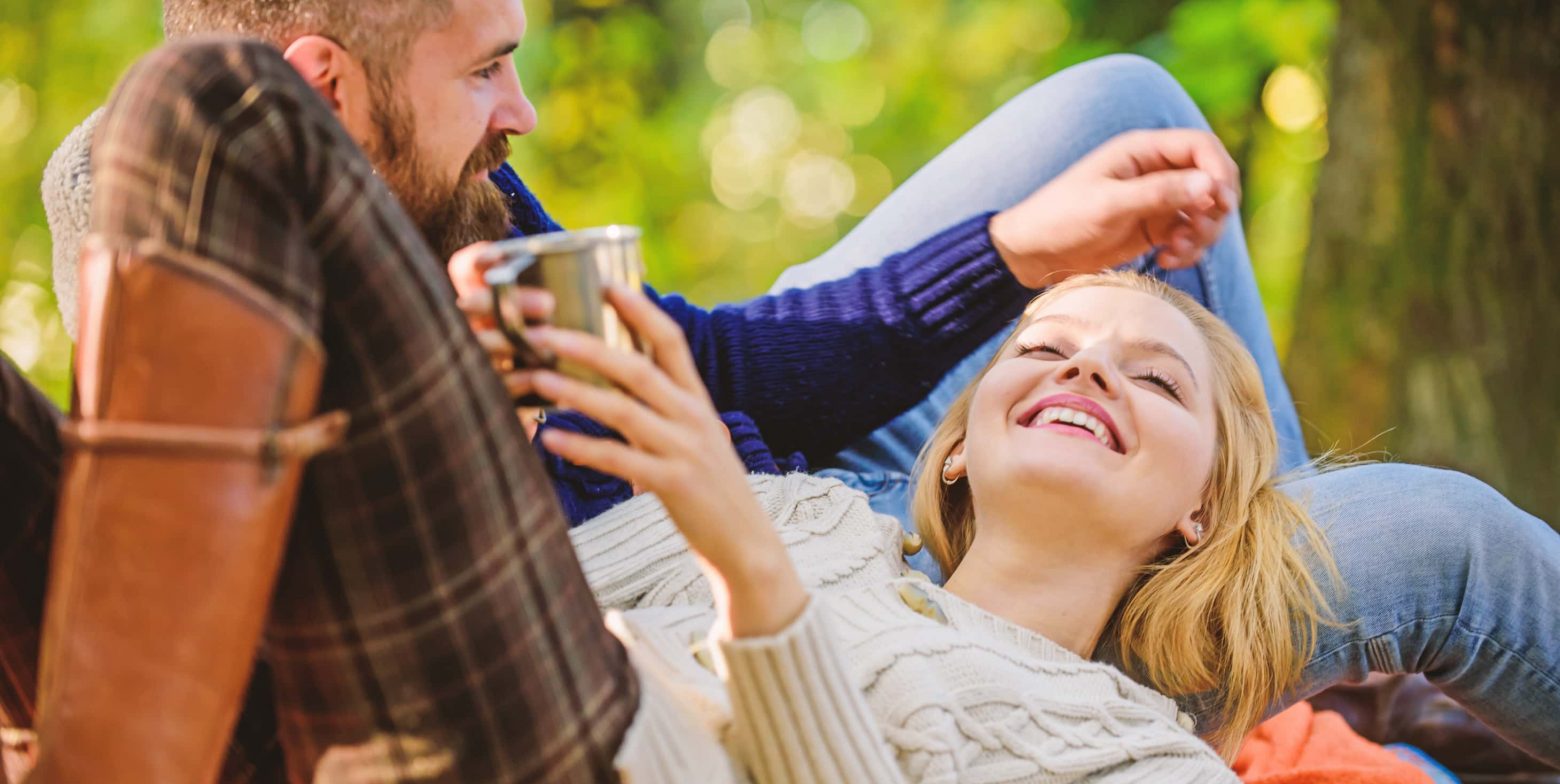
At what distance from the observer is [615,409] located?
126 cm

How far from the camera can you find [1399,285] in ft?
13.4

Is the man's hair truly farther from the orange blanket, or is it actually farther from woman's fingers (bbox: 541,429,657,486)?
the orange blanket

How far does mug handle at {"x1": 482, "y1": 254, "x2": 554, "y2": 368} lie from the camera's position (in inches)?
49.3

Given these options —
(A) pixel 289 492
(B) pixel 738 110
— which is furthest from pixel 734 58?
(A) pixel 289 492

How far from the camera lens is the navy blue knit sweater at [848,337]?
2656mm

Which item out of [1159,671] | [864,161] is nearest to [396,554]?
[1159,671]

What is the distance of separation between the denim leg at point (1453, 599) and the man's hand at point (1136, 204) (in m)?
0.51

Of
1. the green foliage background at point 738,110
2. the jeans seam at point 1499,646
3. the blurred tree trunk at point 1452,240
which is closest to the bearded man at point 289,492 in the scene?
the jeans seam at point 1499,646

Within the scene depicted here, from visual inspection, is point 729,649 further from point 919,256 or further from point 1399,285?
point 1399,285

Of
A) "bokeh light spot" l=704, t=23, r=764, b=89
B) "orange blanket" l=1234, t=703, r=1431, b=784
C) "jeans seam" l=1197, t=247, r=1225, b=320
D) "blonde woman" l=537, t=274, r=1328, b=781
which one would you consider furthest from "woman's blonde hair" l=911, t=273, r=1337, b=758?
"bokeh light spot" l=704, t=23, r=764, b=89

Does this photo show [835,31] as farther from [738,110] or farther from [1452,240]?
[1452,240]

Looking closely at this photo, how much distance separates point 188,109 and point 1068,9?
5675 millimetres

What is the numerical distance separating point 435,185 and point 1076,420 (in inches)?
41.6

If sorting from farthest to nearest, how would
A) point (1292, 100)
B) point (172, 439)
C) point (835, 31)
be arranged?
point (835, 31)
point (1292, 100)
point (172, 439)
